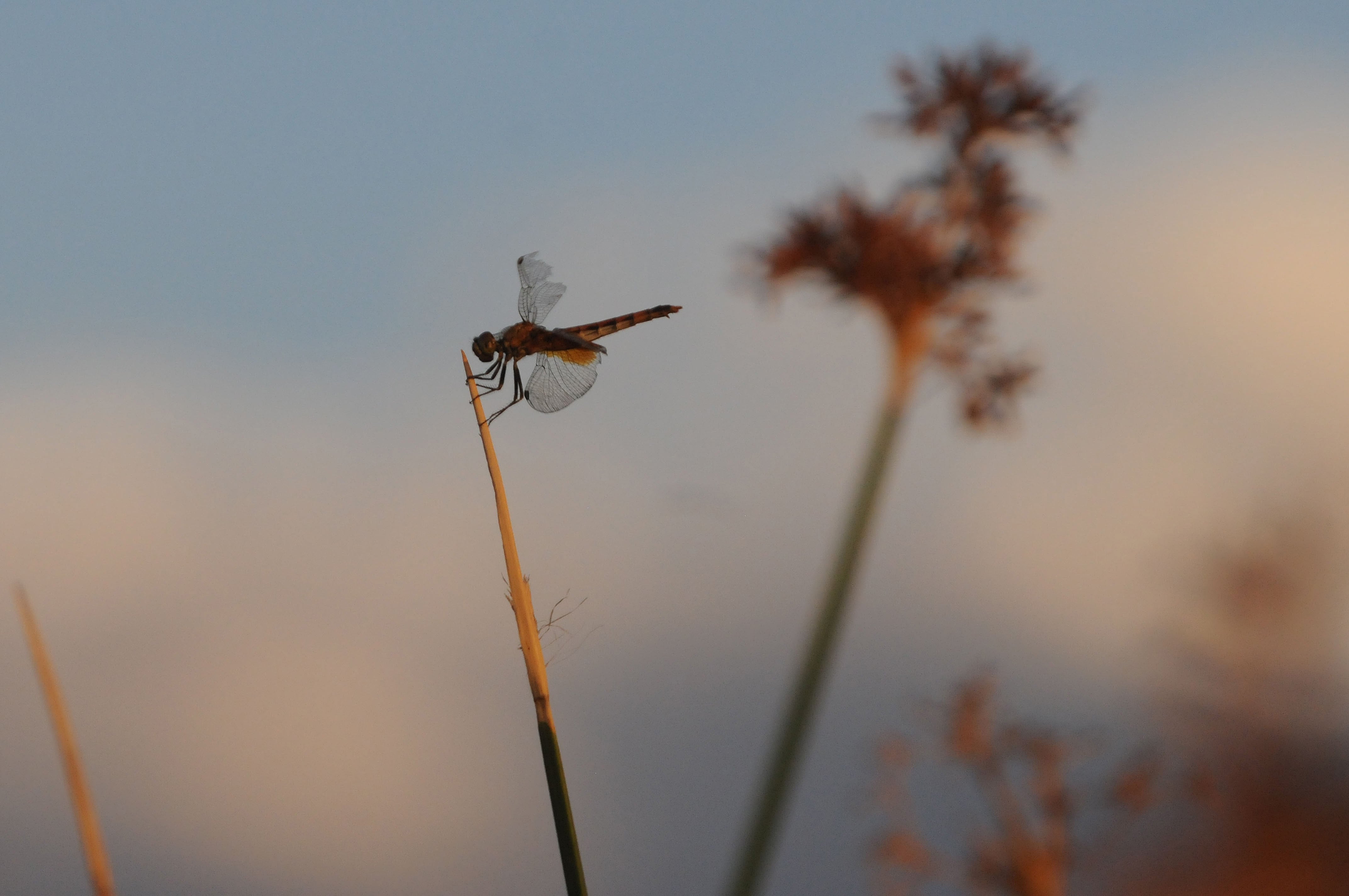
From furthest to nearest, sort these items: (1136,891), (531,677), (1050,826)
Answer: (1136,891) → (1050,826) → (531,677)

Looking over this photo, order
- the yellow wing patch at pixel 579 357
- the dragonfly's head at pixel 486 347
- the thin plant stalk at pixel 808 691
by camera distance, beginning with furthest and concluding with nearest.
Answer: the dragonfly's head at pixel 486 347 → the yellow wing patch at pixel 579 357 → the thin plant stalk at pixel 808 691

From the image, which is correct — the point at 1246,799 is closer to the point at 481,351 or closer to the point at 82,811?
the point at 82,811

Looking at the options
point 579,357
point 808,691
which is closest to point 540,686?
point 808,691

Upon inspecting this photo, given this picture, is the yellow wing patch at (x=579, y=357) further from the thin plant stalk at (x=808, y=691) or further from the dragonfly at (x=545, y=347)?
the thin plant stalk at (x=808, y=691)

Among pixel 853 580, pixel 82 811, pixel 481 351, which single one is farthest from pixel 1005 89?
pixel 481 351

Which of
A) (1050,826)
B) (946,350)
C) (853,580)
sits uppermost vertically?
(946,350)

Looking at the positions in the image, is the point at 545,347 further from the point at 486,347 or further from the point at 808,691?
the point at 808,691

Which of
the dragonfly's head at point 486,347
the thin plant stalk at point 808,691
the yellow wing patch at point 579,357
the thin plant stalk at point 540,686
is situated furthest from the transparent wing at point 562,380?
the thin plant stalk at point 808,691
